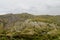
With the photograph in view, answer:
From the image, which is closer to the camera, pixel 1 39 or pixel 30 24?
pixel 1 39

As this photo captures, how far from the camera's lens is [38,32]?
54125 millimetres

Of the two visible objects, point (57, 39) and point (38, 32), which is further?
point (38, 32)

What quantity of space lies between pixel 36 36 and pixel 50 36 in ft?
14.5

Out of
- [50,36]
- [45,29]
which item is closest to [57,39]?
[50,36]

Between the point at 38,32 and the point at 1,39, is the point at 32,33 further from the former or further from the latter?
the point at 1,39

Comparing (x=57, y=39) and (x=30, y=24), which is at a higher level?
(x=30, y=24)

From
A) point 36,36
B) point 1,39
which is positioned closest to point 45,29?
point 36,36

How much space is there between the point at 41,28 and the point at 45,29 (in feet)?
5.45

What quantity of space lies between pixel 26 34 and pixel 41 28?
9.57 metres

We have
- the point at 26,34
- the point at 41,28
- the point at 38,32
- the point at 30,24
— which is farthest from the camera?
the point at 30,24

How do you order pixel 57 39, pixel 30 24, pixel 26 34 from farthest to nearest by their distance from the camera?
1. pixel 30 24
2. pixel 26 34
3. pixel 57 39

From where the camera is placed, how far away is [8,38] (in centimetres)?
5022

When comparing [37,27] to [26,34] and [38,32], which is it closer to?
[38,32]

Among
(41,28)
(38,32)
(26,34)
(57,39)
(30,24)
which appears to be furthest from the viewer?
(30,24)
